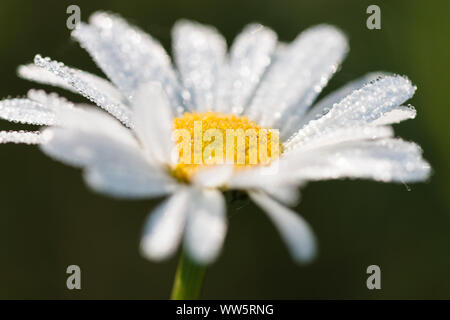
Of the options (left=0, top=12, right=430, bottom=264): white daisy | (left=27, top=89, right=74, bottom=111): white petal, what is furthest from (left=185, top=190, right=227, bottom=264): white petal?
(left=27, top=89, right=74, bottom=111): white petal

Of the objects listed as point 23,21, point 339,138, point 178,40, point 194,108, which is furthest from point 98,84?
point 23,21

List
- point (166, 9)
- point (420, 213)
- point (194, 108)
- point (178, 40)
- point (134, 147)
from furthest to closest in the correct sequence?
point (166, 9), point (420, 213), point (178, 40), point (194, 108), point (134, 147)

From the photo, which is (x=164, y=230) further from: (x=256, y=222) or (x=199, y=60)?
(x=256, y=222)

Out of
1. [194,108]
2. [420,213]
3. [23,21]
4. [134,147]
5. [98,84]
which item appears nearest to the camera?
[134,147]

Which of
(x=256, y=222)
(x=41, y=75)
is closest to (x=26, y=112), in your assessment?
(x=41, y=75)
